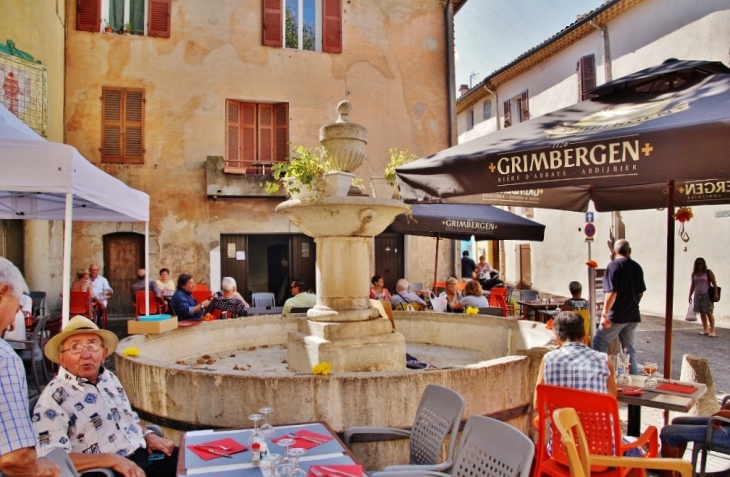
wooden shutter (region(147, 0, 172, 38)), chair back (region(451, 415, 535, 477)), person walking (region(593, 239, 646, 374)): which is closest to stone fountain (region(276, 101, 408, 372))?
chair back (region(451, 415, 535, 477))

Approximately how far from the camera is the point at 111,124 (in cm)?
1439

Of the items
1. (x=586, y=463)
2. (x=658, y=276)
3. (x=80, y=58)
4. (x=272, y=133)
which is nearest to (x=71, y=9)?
(x=80, y=58)

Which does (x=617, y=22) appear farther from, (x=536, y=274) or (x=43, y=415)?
(x=43, y=415)

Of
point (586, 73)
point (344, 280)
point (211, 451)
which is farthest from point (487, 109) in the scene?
point (211, 451)

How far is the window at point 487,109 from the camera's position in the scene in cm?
2583

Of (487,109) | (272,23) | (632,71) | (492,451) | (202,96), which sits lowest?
(492,451)

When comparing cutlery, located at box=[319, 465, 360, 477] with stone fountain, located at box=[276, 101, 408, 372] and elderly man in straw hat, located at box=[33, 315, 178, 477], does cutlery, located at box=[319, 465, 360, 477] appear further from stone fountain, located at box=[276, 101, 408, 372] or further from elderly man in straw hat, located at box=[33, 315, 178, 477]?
stone fountain, located at box=[276, 101, 408, 372]

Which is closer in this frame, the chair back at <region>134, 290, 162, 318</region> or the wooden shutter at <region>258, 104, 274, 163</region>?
the chair back at <region>134, 290, 162, 318</region>

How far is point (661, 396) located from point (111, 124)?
45.3ft

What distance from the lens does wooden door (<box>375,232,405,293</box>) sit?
16312 mm

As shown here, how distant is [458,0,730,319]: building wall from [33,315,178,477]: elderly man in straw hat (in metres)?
14.0

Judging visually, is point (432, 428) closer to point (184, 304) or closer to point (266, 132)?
point (184, 304)

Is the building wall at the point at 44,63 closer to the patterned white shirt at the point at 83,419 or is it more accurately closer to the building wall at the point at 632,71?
the patterned white shirt at the point at 83,419

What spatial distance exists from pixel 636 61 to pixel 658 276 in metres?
6.14
